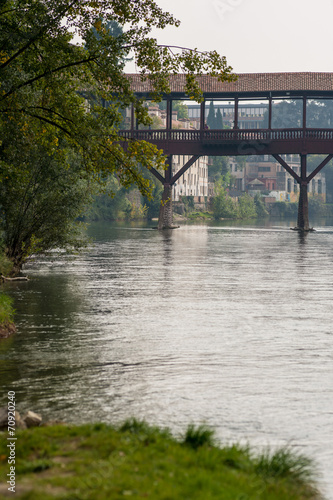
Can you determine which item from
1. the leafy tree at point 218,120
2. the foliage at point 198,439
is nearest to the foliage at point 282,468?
the foliage at point 198,439

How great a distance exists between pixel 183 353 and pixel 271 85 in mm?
40377

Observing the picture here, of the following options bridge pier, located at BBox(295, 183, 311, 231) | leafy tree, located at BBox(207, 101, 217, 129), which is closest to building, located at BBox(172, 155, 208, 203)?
leafy tree, located at BBox(207, 101, 217, 129)

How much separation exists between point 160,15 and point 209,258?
17.1 metres

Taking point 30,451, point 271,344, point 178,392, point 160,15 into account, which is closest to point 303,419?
point 178,392

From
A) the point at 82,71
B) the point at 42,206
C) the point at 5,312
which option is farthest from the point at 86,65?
the point at 42,206

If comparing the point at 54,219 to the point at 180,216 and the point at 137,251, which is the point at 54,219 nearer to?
the point at 137,251

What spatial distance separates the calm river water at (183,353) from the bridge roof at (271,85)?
27.3 m

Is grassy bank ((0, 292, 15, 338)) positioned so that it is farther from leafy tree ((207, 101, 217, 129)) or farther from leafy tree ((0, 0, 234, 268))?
leafy tree ((207, 101, 217, 129))

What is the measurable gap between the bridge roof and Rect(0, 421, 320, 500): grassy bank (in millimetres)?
44044

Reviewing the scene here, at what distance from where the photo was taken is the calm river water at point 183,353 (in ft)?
26.7

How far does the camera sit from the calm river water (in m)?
8.12

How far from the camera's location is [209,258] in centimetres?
3033

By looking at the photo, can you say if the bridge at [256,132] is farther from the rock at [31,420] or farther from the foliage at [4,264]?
the rock at [31,420]

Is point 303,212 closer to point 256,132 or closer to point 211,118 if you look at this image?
point 256,132
